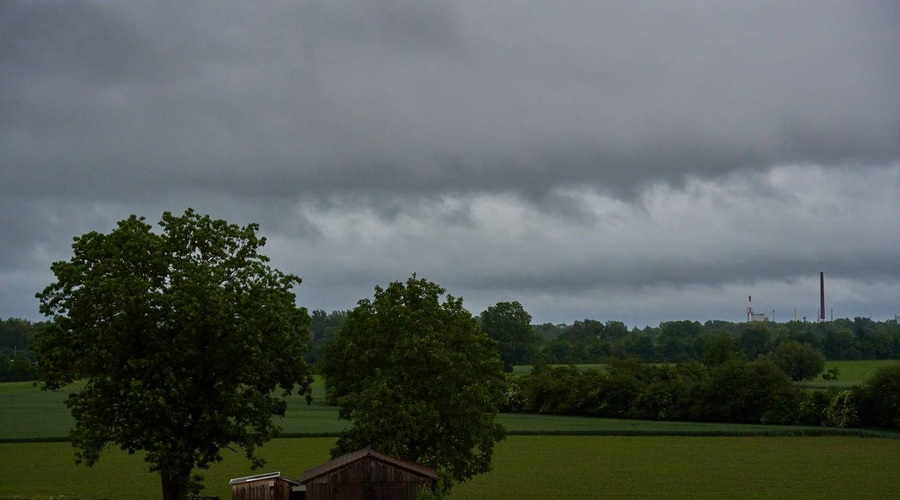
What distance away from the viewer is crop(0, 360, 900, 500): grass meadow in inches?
2223

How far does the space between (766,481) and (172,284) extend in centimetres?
3945

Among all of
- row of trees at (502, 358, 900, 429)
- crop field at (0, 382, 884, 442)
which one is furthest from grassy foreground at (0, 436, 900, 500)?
row of trees at (502, 358, 900, 429)

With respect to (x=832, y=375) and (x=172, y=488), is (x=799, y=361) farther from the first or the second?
(x=172, y=488)

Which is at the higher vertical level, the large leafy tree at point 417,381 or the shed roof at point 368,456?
the large leafy tree at point 417,381

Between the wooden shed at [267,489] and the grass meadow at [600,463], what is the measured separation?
10.8 m

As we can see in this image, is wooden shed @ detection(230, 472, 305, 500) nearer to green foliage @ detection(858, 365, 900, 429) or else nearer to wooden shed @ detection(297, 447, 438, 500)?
wooden shed @ detection(297, 447, 438, 500)

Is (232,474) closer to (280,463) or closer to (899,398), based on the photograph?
(280,463)

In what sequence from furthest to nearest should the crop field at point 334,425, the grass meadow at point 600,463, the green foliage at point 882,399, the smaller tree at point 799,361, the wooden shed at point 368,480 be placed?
the smaller tree at point 799,361, the green foliage at point 882,399, the crop field at point 334,425, the grass meadow at point 600,463, the wooden shed at point 368,480

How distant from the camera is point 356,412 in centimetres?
4862

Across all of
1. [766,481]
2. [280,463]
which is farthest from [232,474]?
[766,481]

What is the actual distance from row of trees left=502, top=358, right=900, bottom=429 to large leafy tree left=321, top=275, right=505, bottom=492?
52.5 meters

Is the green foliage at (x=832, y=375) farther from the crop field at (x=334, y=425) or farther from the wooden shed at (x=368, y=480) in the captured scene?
the wooden shed at (x=368, y=480)

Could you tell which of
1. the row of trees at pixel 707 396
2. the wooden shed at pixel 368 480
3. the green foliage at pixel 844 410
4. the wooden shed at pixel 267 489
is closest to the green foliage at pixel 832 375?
the row of trees at pixel 707 396

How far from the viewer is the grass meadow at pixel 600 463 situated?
185 ft
